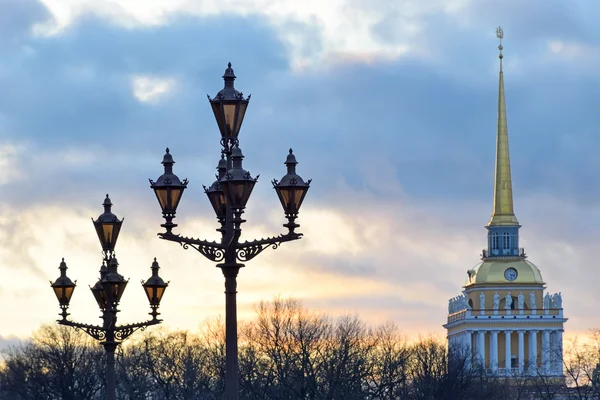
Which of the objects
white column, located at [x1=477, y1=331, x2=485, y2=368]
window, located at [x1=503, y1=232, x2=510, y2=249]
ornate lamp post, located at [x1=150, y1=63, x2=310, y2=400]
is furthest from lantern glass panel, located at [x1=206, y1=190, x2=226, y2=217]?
window, located at [x1=503, y1=232, x2=510, y2=249]

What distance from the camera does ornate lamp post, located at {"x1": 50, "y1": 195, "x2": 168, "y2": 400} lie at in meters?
41.5

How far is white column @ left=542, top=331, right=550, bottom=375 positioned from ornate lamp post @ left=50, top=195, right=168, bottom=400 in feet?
437

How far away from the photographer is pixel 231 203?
1204 inches

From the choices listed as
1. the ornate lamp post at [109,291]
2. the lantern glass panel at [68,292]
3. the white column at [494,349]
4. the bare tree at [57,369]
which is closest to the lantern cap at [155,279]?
the ornate lamp post at [109,291]

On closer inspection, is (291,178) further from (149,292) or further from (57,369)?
(57,369)

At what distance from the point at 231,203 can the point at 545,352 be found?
158 meters

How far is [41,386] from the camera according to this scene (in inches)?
5157

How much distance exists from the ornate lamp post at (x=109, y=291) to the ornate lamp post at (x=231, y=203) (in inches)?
379

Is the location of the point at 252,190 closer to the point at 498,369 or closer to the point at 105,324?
the point at 105,324

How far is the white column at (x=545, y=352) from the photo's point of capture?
179425mm

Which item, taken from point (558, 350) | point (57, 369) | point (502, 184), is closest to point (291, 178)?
point (57, 369)

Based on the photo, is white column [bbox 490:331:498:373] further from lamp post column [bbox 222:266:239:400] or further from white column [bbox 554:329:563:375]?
lamp post column [bbox 222:266:239:400]

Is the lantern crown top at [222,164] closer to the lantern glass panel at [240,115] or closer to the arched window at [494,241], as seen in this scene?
the lantern glass panel at [240,115]

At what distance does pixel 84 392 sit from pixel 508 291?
7034 centimetres
